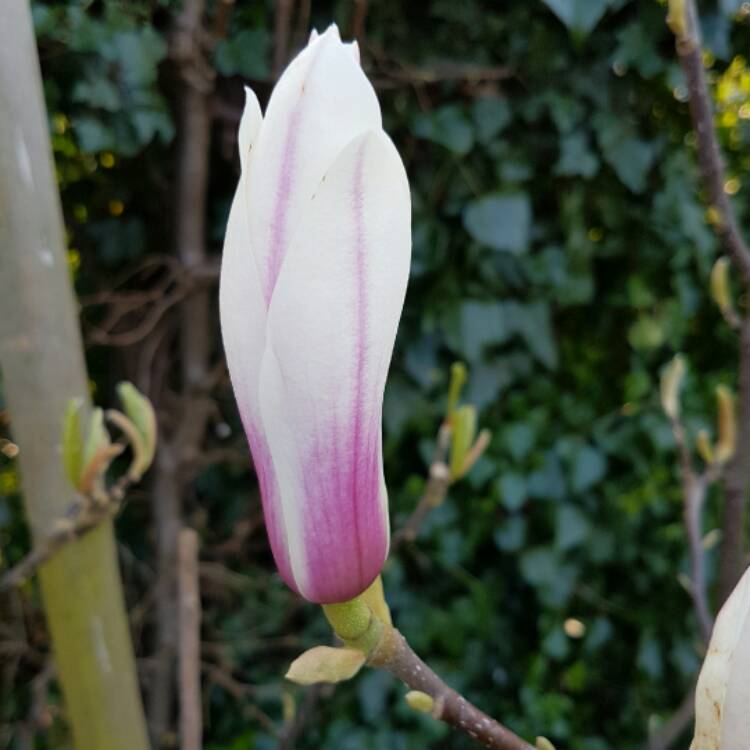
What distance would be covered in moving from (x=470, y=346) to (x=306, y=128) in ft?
3.09

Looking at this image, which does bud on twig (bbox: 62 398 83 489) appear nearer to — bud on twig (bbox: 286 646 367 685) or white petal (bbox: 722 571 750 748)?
bud on twig (bbox: 286 646 367 685)

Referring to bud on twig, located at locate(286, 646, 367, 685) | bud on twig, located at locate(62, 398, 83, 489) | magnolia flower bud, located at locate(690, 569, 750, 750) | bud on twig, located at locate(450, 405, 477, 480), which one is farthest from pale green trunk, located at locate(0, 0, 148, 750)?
magnolia flower bud, located at locate(690, 569, 750, 750)

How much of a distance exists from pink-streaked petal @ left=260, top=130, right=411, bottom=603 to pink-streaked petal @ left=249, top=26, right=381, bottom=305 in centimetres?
1

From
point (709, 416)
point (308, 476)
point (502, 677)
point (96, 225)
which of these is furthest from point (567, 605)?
point (308, 476)

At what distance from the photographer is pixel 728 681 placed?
0.68 ft

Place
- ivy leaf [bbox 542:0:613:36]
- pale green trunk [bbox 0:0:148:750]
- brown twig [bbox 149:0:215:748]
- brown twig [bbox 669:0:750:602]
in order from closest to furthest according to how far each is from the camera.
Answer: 1. brown twig [bbox 669:0:750:602]
2. pale green trunk [bbox 0:0:148:750]
3. ivy leaf [bbox 542:0:613:36]
4. brown twig [bbox 149:0:215:748]

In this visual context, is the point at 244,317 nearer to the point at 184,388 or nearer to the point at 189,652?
the point at 189,652

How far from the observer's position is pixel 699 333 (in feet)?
4.28

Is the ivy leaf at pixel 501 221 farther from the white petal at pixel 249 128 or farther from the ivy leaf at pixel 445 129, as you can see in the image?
the white petal at pixel 249 128

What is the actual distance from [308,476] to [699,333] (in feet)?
3.94

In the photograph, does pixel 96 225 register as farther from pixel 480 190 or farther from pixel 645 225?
pixel 645 225

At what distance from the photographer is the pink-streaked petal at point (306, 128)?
0.21 metres

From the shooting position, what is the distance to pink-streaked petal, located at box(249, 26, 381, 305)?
0.21 metres

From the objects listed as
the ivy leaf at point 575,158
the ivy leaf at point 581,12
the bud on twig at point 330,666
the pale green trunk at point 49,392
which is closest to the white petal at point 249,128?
the bud on twig at point 330,666
